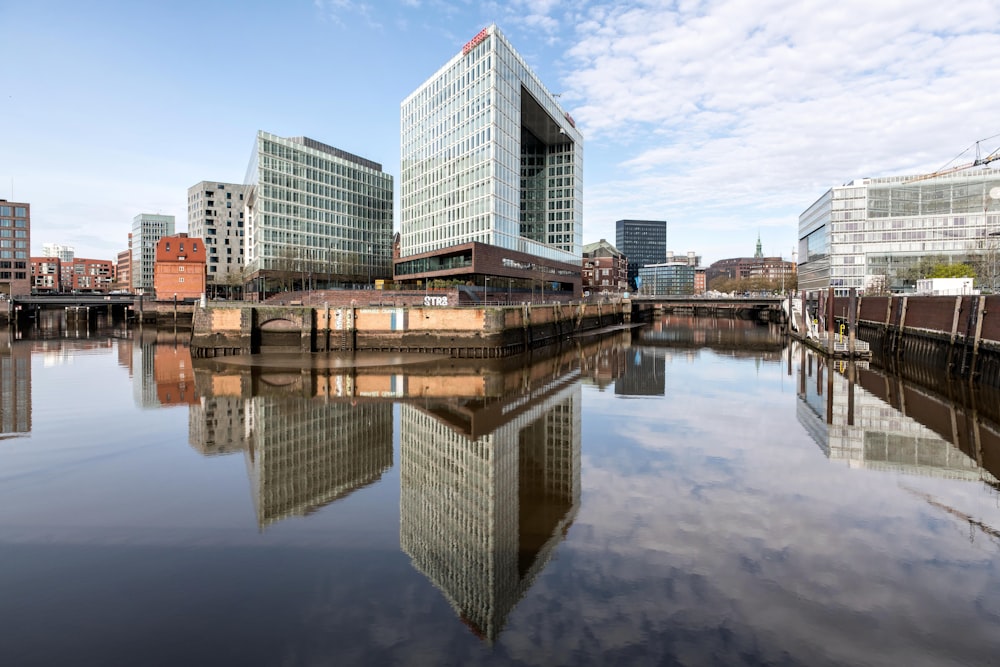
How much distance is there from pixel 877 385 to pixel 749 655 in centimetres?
3700

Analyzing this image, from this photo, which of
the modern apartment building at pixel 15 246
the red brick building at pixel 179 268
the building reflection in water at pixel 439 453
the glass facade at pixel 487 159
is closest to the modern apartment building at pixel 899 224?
the glass facade at pixel 487 159

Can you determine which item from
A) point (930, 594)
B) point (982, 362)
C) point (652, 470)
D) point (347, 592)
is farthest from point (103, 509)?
point (982, 362)

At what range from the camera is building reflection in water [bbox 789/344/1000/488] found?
20.2 m

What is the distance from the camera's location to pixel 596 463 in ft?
64.7

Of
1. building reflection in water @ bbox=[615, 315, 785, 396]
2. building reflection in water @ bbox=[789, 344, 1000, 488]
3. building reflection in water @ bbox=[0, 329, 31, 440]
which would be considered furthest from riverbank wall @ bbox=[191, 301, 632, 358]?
building reflection in water @ bbox=[789, 344, 1000, 488]

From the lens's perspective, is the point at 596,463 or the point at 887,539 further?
the point at 596,463

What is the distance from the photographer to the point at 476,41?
87188 mm

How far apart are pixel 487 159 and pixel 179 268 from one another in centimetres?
6902

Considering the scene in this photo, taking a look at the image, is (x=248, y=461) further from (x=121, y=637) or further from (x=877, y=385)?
(x=877, y=385)

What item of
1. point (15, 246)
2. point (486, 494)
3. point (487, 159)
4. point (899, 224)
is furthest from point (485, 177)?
point (15, 246)

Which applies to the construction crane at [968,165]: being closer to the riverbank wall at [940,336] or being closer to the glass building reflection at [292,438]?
the riverbank wall at [940,336]

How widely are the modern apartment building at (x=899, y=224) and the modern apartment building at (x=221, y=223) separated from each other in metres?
159

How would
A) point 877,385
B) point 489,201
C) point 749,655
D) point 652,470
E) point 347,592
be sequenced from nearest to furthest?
point 749,655, point 347,592, point 652,470, point 877,385, point 489,201

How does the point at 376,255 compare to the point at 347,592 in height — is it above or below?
above
